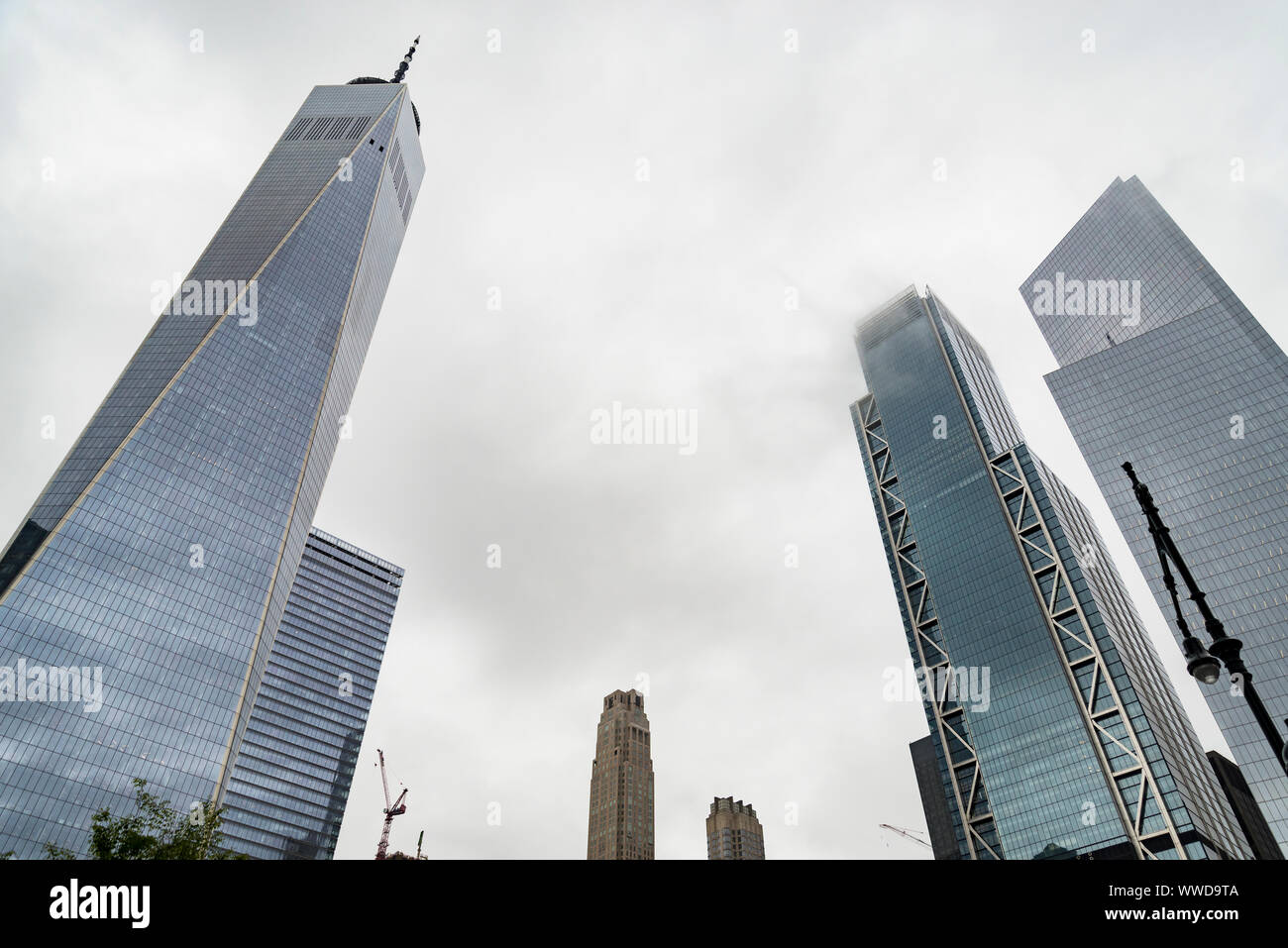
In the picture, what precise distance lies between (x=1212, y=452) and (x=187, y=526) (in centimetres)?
18642

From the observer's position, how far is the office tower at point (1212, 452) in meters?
127

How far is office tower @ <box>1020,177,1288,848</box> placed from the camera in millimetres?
127375

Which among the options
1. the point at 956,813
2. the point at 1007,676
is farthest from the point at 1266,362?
the point at 956,813

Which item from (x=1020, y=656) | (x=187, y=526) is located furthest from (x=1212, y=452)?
(x=187, y=526)

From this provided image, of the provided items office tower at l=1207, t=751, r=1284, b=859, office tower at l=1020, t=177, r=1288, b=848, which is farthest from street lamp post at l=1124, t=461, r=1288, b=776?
office tower at l=1207, t=751, r=1284, b=859

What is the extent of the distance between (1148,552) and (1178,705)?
36504 millimetres

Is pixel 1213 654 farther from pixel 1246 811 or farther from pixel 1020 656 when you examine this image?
pixel 1246 811

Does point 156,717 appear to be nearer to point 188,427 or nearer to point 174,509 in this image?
point 174,509

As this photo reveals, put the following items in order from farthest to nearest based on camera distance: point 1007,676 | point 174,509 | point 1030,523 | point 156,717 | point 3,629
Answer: point 1030,523, point 1007,676, point 174,509, point 156,717, point 3,629

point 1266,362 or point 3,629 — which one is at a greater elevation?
point 1266,362

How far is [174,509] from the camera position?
113312 millimetres

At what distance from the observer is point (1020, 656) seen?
138m

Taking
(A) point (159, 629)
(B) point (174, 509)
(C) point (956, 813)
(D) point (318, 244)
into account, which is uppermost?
(D) point (318, 244)
